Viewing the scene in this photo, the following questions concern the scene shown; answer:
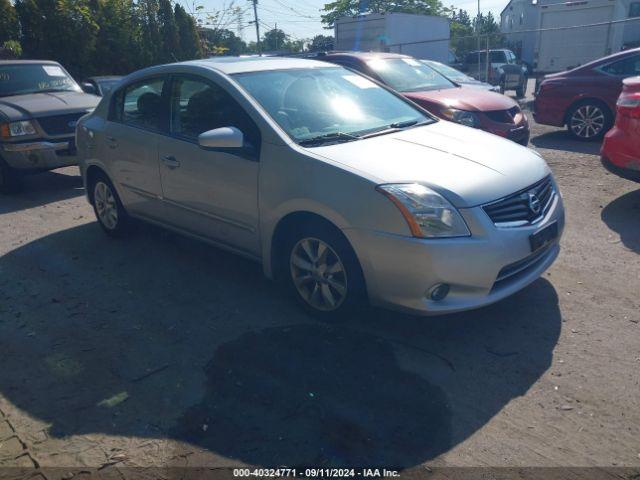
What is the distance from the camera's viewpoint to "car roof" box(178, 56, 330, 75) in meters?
4.61

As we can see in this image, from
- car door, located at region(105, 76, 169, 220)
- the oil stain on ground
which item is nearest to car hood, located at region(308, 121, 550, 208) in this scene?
the oil stain on ground

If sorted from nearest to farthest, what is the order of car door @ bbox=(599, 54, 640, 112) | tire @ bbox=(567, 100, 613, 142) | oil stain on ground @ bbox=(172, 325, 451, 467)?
oil stain on ground @ bbox=(172, 325, 451, 467) → car door @ bbox=(599, 54, 640, 112) → tire @ bbox=(567, 100, 613, 142)

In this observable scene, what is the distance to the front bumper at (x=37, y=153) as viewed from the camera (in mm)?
7824

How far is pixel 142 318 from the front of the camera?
4.23 m

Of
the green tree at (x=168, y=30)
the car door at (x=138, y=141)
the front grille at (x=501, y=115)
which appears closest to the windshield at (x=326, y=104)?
the car door at (x=138, y=141)

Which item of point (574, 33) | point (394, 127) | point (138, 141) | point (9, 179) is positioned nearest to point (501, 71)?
point (574, 33)

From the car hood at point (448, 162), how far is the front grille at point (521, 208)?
0.15 ft

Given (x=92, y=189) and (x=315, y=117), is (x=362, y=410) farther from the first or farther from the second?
(x=92, y=189)

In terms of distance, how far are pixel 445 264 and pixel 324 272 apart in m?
0.88

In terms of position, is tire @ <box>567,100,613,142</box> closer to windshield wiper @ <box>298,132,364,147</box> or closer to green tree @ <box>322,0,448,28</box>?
windshield wiper @ <box>298,132,364,147</box>

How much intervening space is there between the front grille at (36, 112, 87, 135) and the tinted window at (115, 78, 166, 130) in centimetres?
301

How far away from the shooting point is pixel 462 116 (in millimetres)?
8070

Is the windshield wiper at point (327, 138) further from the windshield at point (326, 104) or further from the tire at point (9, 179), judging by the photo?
the tire at point (9, 179)

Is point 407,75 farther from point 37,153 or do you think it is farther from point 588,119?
point 37,153
